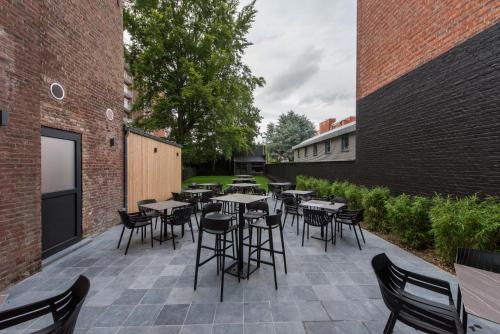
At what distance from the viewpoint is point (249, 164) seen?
26938mm

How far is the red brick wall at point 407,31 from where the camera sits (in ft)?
12.6

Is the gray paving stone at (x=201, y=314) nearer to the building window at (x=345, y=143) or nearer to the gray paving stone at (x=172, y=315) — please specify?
the gray paving stone at (x=172, y=315)

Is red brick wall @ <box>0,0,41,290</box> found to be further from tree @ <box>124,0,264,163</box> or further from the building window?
the building window

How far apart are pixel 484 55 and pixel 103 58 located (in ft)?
27.2

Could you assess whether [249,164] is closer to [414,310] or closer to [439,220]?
[439,220]

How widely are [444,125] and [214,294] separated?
215 inches

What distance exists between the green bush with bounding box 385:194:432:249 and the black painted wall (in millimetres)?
553

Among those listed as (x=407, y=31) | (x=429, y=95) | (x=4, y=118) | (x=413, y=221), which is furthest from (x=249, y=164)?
(x=4, y=118)

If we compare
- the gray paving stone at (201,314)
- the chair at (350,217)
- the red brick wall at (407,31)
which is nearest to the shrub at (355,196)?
the chair at (350,217)

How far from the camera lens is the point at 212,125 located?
13.9m

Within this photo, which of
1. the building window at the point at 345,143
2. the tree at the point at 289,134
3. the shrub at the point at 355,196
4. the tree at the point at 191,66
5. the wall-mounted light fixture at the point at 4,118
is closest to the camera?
the wall-mounted light fixture at the point at 4,118

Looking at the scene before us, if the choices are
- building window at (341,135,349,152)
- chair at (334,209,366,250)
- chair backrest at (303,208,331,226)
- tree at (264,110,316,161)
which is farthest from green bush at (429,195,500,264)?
tree at (264,110,316,161)

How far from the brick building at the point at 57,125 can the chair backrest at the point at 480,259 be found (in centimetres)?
561

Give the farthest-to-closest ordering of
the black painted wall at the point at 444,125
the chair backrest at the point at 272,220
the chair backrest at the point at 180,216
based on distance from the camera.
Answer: the chair backrest at the point at 180,216
the black painted wall at the point at 444,125
the chair backrest at the point at 272,220
